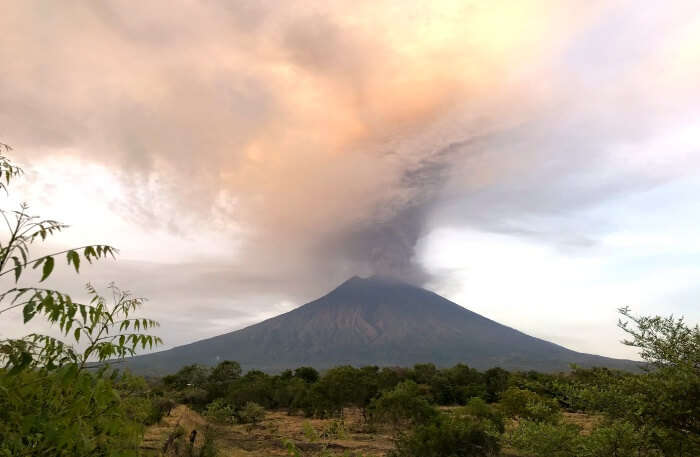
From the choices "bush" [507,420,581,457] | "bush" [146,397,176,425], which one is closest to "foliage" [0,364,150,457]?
"bush" [507,420,581,457]

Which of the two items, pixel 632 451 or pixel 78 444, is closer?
pixel 78 444

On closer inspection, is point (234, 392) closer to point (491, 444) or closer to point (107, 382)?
point (491, 444)

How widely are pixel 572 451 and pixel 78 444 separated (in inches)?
475

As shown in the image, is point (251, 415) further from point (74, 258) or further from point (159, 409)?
point (74, 258)

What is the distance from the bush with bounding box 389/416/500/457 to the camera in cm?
1830

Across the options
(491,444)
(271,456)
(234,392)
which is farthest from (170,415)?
(491,444)

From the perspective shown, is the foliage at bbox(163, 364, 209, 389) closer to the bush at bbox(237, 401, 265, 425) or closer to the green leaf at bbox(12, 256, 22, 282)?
the bush at bbox(237, 401, 265, 425)

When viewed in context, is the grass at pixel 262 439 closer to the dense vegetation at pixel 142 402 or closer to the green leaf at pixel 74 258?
the dense vegetation at pixel 142 402

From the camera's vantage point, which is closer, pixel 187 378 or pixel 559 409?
pixel 559 409

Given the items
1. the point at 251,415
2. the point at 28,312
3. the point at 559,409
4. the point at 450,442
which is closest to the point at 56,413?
the point at 28,312

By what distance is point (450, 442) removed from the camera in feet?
61.5

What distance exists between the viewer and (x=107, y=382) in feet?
12.1

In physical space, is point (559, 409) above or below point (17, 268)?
below

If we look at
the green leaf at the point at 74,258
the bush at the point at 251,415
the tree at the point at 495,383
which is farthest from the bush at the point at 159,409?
the tree at the point at 495,383
